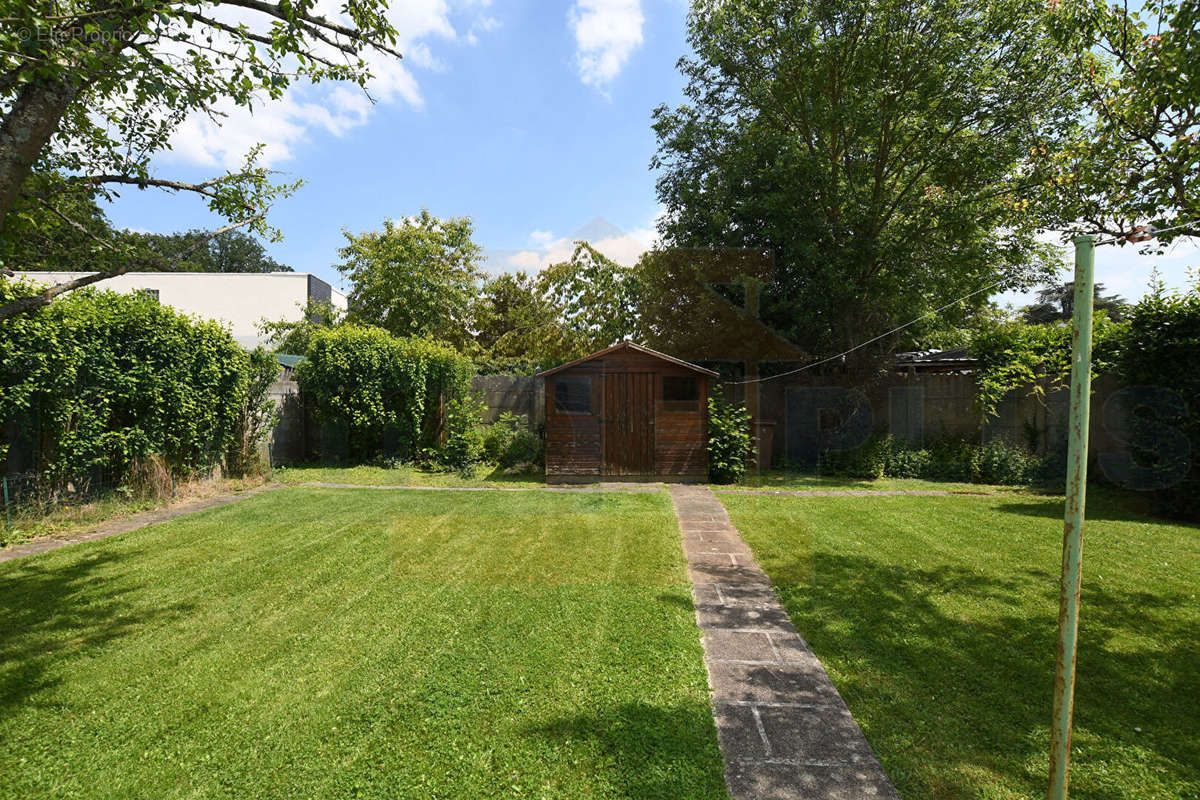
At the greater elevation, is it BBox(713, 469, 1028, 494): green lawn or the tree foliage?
the tree foliage

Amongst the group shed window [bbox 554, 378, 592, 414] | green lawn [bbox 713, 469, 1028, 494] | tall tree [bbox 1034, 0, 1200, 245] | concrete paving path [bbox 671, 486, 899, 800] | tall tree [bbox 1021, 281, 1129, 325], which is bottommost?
concrete paving path [bbox 671, 486, 899, 800]

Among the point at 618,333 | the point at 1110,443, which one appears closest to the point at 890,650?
the point at 1110,443

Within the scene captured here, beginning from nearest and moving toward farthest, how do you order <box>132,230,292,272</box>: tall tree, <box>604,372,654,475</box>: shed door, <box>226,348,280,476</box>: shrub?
1. <box>226,348,280,476</box>: shrub
2. <box>604,372,654,475</box>: shed door
3. <box>132,230,292,272</box>: tall tree

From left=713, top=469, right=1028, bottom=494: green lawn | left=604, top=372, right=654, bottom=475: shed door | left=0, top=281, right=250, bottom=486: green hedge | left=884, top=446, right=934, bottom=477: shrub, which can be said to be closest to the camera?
left=0, top=281, right=250, bottom=486: green hedge

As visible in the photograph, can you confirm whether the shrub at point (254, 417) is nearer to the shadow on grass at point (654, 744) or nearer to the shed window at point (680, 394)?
the shed window at point (680, 394)

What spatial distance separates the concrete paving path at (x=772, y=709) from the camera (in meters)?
2.28

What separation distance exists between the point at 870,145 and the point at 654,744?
1352 centimetres

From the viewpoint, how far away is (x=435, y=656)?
10.9 ft

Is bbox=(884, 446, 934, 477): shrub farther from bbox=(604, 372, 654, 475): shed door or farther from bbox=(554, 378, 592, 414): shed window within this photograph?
bbox=(554, 378, 592, 414): shed window

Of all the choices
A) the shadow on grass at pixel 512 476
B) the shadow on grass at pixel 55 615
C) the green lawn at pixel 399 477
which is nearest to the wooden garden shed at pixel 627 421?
the shadow on grass at pixel 512 476

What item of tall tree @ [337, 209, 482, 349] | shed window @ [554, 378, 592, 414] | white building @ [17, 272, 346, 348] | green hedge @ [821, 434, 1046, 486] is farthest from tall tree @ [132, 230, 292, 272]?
green hedge @ [821, 434, 1046, 486]

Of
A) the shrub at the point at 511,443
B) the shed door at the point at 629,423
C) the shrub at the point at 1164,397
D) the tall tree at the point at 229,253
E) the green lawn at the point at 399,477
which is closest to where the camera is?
the shrub at the point at 1164,397

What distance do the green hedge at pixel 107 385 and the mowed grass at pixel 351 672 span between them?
1582 millimetres

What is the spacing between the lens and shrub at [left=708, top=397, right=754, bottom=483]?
10.1m
